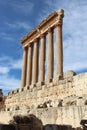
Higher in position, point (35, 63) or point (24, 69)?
point (35, 63)

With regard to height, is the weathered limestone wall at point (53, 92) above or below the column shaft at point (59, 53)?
below

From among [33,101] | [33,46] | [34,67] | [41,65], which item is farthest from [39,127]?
[33,46]

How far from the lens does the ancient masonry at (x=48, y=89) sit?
10842 millimetres

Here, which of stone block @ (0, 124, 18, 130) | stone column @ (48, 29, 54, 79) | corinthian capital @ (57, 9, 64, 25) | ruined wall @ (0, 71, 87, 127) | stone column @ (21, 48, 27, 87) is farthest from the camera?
stone column @ (21, 48, 27, 87)

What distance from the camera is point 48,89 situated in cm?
2219

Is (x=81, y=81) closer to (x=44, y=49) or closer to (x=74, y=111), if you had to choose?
(x=74, y=111)

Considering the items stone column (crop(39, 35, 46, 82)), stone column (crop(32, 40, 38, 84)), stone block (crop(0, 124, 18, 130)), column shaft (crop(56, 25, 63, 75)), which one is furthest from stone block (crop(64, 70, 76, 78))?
stone column (crop(32, 40, 38, 84))

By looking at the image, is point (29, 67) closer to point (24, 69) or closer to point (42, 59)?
point (24, 69)

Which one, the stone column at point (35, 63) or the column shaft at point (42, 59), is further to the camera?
the stone column at point (35, 63)

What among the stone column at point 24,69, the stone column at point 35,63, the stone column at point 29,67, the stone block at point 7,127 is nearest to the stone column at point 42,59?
the stone column at point 35,63

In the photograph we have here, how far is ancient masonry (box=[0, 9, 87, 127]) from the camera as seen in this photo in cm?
1084

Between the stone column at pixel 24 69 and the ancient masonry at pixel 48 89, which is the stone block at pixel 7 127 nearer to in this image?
the ancient masonry at pixel 48 89

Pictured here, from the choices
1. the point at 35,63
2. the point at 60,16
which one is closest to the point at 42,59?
the point at 35,63

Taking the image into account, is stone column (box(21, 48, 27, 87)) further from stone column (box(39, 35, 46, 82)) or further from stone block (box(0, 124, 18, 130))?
stone block (box(0, 124, 18, 130))
